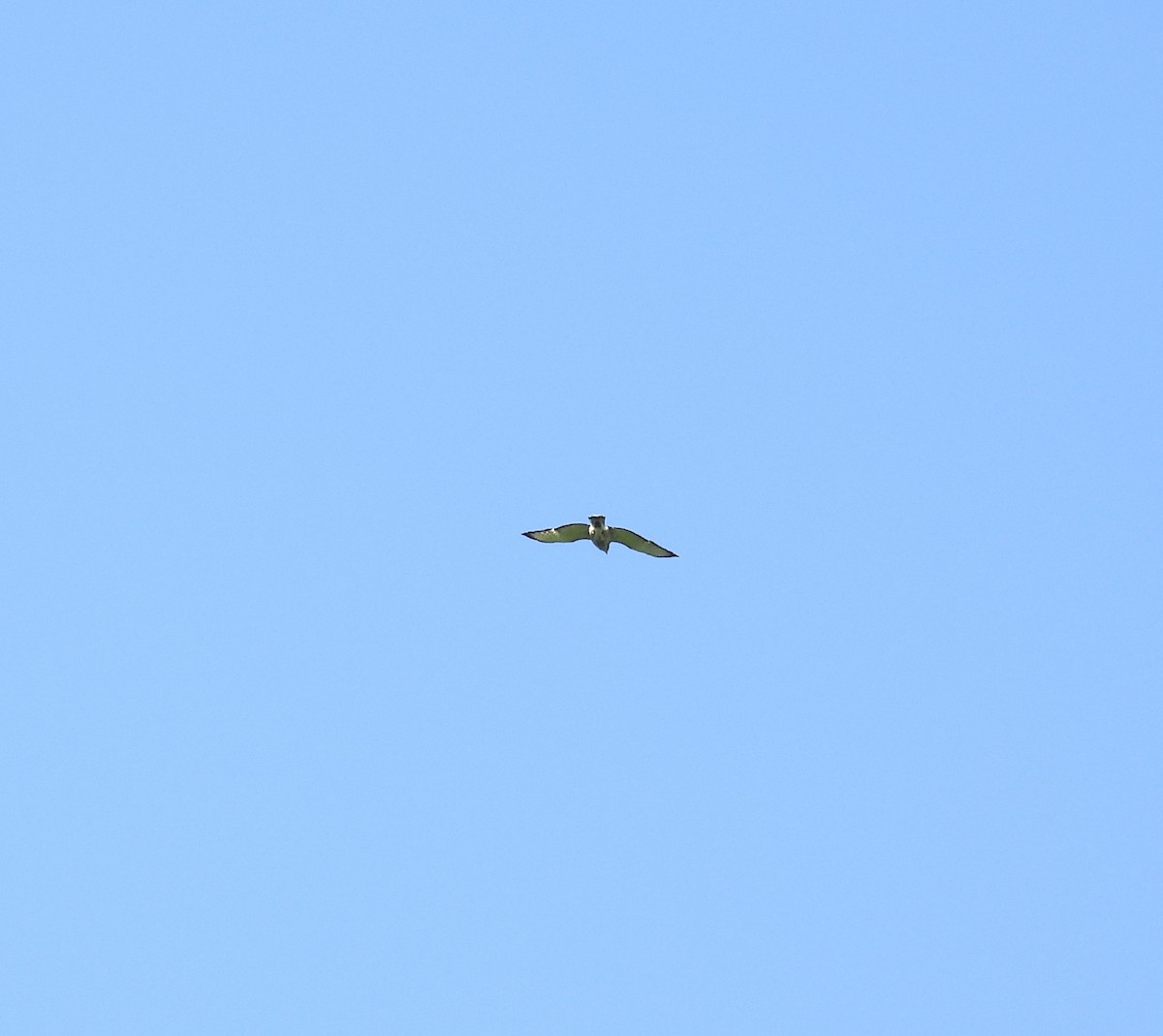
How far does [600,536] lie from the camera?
71.6 meters

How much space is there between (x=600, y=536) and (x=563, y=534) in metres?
1.86

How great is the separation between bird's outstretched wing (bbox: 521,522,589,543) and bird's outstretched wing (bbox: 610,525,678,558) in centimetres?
103

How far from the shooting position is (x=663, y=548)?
A: 72.7 meters

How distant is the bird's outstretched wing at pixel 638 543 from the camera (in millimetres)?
71812

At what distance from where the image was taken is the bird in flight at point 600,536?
71.5m

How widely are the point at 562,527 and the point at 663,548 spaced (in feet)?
11.7

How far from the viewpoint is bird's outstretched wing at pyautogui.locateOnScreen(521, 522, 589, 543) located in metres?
72.5

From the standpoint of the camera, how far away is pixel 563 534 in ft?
239

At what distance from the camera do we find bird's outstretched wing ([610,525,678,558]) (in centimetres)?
7181

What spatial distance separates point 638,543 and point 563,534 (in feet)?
8.51

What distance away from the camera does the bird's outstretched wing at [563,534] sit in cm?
7250

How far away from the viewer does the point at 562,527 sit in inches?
2864
